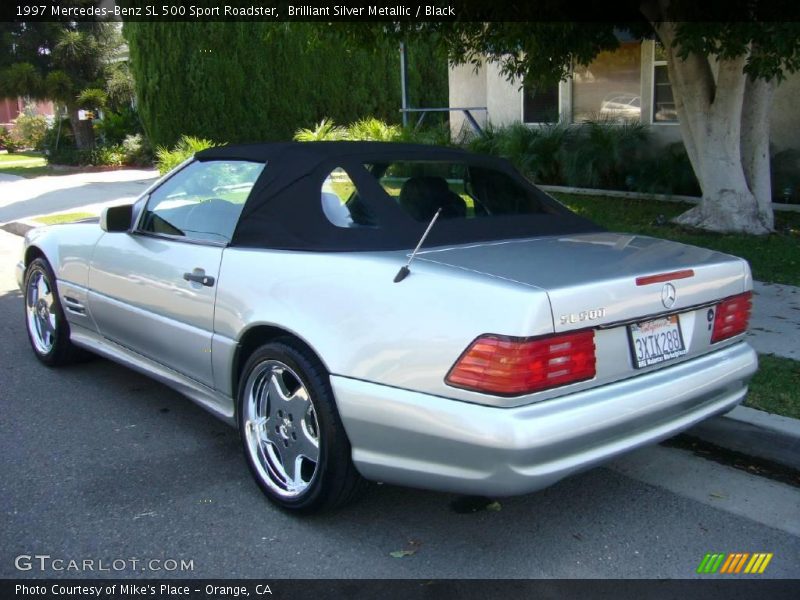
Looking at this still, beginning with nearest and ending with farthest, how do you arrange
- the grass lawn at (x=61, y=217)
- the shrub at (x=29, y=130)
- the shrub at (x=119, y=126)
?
1. the grass lawn at (x=61, y=217)
2. the shrub at (x=119, y=126)
3. the shrub at (x=29, y=130)

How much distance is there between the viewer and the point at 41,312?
572cm

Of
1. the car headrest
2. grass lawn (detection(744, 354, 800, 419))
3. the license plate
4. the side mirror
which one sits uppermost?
the car headrest

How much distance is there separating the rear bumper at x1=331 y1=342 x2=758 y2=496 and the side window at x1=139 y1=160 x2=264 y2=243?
4.28 ft

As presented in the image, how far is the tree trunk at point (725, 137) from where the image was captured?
891cm

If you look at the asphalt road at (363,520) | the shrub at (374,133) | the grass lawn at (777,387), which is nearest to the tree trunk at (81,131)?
the shrub at (374,133)

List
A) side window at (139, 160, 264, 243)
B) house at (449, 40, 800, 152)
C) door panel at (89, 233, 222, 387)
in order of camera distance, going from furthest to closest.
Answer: house at (449, 40, 800, 152), side window at (139, 160, 264, 243), door panel at (89, 233, 222, 387)

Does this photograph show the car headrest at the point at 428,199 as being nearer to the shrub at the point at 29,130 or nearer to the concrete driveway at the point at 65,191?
the concrete driveway at the point at 65,191

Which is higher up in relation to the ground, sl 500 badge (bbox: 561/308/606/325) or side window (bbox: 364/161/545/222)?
side window (bbox: 364/161/545/222)

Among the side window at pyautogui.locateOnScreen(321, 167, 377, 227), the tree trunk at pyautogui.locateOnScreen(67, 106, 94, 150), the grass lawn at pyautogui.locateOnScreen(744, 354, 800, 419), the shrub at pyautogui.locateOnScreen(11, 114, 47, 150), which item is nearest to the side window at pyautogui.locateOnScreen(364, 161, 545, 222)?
the side window at pyautogui.locateOnScreen(321, 167, 377, 227)

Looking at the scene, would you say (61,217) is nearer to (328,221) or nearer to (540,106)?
(540,106)

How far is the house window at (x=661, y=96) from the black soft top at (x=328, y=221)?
10337 mm

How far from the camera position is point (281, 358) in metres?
3.45

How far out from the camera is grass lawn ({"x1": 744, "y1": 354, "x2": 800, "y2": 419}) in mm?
4309

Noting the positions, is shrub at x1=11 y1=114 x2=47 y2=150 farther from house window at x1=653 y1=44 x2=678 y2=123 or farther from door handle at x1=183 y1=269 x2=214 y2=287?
door handle at x1=183 y1=269 x2=214 y2=287
